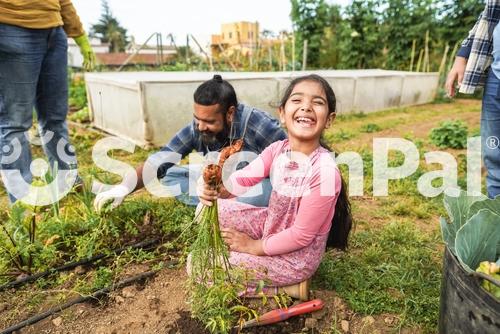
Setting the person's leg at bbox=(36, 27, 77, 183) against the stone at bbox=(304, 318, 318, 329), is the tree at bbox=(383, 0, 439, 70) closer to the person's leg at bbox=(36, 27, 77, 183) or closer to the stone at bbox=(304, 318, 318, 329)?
the person's leg at bbox=(36, 27, 77, 183)

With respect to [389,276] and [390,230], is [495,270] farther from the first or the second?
[390,230]

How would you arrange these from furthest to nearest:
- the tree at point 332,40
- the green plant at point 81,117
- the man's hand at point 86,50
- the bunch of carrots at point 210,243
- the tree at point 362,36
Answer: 1. the tree at point 332,40
2. the tree at point 362,36
3. the green plant at point 81,117
4. the man's hand at point 86,50
5. the bunch of carrots at point 210,243

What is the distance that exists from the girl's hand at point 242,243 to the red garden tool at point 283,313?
24 centimetres

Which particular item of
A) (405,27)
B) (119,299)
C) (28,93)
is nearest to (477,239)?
(119,299)

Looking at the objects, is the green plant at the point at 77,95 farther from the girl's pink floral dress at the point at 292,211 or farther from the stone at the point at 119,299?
the girl's pink floral dress at the point at 292,211

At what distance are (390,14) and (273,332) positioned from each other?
1065 centimetres

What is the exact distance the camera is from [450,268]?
3.82ft

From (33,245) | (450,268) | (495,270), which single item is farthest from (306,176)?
(33,245)

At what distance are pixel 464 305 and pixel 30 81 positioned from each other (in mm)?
2418

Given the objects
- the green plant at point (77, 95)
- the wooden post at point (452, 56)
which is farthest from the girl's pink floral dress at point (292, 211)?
the wooden post at point (452, 56)

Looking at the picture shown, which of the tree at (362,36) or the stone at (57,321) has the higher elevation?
the tree at (362,36)

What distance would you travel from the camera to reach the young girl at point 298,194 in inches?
58.9

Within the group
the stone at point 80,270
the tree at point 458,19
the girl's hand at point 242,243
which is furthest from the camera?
the tree at point 458,19

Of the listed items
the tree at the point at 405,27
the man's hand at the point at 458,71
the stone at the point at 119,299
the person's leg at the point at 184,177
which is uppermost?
the tree at the point at 405,27
